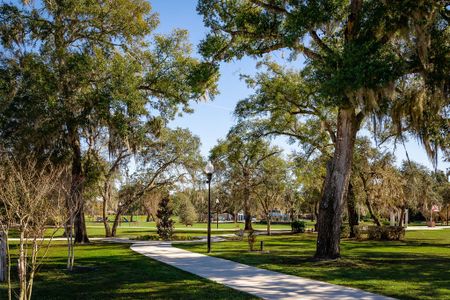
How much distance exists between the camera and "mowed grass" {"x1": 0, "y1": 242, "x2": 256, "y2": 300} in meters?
9.02

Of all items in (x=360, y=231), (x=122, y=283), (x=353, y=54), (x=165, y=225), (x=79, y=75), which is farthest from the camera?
(x=360, y=231)

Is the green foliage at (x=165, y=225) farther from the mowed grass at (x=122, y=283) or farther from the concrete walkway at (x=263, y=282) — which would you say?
the mowed grass at (x=122, y=283)

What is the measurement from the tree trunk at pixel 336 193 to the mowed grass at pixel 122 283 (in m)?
5.11

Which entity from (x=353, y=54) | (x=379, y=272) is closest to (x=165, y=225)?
(x=379, y=272)

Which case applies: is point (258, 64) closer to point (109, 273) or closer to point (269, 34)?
point (269, 34)

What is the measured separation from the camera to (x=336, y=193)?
14.7 metres

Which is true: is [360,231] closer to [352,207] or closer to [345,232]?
[352,207]

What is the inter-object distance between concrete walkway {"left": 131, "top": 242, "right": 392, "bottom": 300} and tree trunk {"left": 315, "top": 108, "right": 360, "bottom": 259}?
2.94 m

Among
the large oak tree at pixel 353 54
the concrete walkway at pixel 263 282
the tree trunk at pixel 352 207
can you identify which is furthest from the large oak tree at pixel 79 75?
the tree trunk at pixel 352 207

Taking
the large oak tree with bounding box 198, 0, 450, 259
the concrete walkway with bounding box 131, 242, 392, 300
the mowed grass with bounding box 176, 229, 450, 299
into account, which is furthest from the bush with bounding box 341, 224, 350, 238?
the concrete walkway with bounding box 131, 242, 392, 300

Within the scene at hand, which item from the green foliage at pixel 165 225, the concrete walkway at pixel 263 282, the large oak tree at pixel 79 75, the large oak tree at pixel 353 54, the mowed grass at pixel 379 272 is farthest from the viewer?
the green foliage at pixel 165 225

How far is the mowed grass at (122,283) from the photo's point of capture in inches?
355

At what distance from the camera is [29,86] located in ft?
67.0

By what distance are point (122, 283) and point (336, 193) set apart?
7.57m
